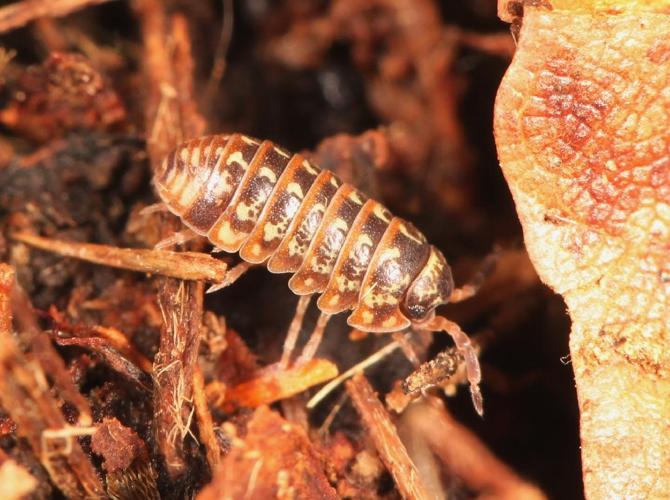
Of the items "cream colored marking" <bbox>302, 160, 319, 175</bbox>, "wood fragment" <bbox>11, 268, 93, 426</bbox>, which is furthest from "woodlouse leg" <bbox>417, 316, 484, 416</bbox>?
"wood fragment" <bbox>11, 268, 93, 426</bbox>

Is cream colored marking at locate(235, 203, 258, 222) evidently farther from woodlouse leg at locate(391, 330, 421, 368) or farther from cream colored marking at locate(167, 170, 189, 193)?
woodlouse leg at locate(391, 330, 421, 368)

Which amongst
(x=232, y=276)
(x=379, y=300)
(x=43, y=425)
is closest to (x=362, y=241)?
(x=379, y=300)

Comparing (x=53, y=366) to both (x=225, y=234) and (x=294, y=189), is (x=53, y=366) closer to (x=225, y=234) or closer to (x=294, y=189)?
(x=225, y=234)

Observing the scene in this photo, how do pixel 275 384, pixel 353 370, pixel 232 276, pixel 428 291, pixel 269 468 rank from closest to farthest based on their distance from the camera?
Answer: 1. pixel 269 468
2. pixel 275 384
3. pixel 353 370
4. pixel 232 276
5. pixel 428 291

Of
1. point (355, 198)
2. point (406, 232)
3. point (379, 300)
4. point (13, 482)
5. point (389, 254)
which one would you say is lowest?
point (13, 482)

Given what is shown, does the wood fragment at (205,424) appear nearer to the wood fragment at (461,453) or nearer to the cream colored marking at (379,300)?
the wood fragment at (461,453)

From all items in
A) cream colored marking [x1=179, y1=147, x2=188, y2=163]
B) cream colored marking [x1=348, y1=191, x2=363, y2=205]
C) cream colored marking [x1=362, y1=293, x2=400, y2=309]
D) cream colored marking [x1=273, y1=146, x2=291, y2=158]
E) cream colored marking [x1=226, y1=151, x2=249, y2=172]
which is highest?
cream colored marking [x1=273, y1=146, x2=291, y2=158]

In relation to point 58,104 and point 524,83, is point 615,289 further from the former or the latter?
point 58,104
